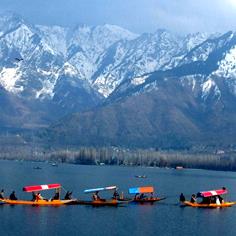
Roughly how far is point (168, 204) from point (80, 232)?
176 ft

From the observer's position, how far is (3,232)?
12525cm

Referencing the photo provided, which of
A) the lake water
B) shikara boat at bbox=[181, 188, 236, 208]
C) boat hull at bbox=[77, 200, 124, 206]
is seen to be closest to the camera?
the lake water

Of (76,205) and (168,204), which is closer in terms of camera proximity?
(76,205)

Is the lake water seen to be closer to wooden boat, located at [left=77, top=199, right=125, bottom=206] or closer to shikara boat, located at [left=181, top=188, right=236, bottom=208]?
wooden boat, located at [left=77, top=199, right=125, bottom=206]

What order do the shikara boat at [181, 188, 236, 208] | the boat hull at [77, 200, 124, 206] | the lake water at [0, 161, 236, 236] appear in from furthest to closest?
1. the shikara boat at [181, 188, 236, 208]
2. the boat hull at [77, 200, 124, 206]
3. the lake water at [0, 161, 236, 236]

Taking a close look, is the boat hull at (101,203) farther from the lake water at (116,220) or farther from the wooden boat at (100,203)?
the lake water at (116,220)

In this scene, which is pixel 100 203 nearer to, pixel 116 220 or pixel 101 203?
pixel 101 203

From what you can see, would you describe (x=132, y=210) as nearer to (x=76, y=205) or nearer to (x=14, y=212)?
(x=76, y=205)

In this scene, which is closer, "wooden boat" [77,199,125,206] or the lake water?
the lake water

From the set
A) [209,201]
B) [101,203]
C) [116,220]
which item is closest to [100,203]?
[101,203]

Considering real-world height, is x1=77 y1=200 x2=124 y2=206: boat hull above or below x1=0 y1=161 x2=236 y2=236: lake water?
above

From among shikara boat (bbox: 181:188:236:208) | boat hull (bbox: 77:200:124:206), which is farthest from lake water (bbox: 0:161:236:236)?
shikara boat (bbox: 181:188:236:208)

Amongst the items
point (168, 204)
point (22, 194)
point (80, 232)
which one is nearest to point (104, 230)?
point (80, 232)

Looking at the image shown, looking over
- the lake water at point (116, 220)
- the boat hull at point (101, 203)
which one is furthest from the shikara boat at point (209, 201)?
the boat hull at point (101, 203)
